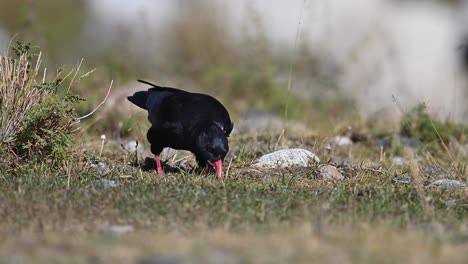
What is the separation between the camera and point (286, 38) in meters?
13.6

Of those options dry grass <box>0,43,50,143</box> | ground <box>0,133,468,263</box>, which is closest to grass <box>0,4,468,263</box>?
ground <box>0,133,468,263</box>

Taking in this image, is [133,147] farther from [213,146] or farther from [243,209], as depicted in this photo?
[243,209]

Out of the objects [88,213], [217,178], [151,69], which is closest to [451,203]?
[217,178]

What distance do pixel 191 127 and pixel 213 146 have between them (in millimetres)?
236

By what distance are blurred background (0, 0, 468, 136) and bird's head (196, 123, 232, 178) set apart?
2847 mm

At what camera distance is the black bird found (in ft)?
18.5

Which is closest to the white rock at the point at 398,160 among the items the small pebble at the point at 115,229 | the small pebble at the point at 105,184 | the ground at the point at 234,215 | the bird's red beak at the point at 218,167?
the ground at the point at 234,215

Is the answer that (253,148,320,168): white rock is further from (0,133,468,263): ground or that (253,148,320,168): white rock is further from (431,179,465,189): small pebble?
(431,179,465,189): small pebble

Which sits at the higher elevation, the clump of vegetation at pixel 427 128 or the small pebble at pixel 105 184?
the clump of vegetation at pixel 427 128

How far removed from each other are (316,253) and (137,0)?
1298 centimetres

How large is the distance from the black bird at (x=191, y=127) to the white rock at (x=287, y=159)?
40 centimetres

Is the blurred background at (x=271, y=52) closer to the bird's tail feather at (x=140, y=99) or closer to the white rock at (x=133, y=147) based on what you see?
the white rock at (x=133, y=147)

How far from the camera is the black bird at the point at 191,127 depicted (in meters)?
5.64

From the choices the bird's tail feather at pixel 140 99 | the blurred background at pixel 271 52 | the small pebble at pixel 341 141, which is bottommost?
the small pebble at pixel 341 141
